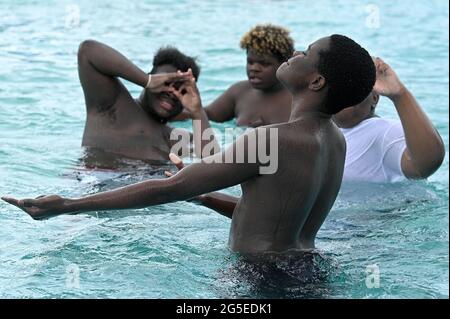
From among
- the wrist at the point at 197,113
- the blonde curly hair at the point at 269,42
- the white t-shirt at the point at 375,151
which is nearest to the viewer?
the white t-shirt at the point at 375,151

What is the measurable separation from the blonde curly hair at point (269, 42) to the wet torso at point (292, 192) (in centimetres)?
311

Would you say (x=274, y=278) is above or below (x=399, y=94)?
below

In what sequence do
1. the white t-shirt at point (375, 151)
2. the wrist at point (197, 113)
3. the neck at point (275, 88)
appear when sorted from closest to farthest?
the white t-shirt at point (375, 151)
the wrist at point (197, 113)
the neck at point (275, 88)

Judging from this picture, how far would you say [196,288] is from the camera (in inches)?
169

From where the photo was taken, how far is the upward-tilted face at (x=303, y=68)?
4051 mm

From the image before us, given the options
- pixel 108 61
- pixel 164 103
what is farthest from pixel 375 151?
pixel 108 61

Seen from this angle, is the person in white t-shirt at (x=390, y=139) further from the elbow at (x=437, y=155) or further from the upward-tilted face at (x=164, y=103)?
the upward-tilted face at (x=164, y=103)

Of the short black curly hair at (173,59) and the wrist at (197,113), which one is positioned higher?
the short black curly hair at (173,59)

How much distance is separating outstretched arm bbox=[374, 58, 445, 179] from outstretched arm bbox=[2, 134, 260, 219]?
1848 mm

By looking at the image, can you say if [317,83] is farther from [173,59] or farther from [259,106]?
[259,106]

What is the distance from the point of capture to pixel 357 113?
6.06 m

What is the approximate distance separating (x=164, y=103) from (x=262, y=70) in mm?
1176
